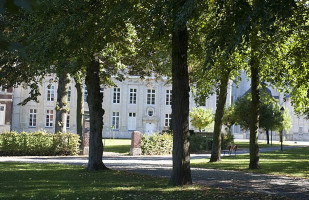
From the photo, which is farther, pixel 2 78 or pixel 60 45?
pixel 2 78

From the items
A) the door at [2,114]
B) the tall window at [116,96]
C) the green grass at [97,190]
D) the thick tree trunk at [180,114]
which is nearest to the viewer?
the green grass at [97,190]

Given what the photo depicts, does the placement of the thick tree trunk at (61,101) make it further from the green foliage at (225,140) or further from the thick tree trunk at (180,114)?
the thick tree trunk at (180,114)

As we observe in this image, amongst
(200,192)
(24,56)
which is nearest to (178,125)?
(200,192)

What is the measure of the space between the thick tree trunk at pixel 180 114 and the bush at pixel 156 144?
17.6 metres

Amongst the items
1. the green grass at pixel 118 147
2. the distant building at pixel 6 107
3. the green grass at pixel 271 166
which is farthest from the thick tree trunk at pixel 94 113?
the distant building at pixel 6 107

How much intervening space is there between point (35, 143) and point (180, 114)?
689 inches

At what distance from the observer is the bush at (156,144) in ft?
92.2

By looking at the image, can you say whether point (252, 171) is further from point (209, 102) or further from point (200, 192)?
point (209, 102)

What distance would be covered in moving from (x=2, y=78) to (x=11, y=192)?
1192 centimetres

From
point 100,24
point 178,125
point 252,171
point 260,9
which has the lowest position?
point 252,171

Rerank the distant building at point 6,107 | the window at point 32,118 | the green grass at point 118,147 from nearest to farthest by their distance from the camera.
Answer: the green grass at point 118,147 → the distant building at point 6,107 → the window at point 32,118

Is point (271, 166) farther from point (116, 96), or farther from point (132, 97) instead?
point (116, 96)

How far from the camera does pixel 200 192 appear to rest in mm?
9375

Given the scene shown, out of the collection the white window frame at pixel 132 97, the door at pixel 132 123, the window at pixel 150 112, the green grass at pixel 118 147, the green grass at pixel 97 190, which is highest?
the white window frame at pixel 132 97
